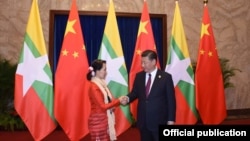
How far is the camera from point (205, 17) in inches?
221

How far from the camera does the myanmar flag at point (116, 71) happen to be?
16.8 ft

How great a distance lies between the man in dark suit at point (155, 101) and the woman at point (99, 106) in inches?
12.7

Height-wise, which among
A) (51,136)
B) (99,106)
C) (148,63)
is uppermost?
(148,63)

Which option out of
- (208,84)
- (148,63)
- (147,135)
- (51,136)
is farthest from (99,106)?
(51,136)

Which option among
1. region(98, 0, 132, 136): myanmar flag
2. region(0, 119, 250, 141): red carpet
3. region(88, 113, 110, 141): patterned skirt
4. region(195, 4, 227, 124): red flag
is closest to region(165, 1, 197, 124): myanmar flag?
A: region(195, 4, 227, 124): red flag

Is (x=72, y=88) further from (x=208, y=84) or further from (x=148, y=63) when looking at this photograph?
(x=208, y=84)

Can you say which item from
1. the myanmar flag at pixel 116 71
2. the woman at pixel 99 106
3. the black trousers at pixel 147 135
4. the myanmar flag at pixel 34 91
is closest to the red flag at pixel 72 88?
the myanmar flag at pixel 34 91

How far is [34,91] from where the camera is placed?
4.78 m

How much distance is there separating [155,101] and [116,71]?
1.85m

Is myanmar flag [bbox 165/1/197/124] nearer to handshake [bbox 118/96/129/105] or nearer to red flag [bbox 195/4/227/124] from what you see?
red flag [bbox 195/4/227/124]

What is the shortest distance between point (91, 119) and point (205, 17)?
300cm

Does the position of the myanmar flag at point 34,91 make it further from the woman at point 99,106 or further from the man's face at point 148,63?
the man's face at point 148,63

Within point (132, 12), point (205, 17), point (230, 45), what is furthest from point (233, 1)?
point (205, 17)

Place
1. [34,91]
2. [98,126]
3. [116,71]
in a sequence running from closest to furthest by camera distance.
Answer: [98,126] → [34,91] → [116,71]
